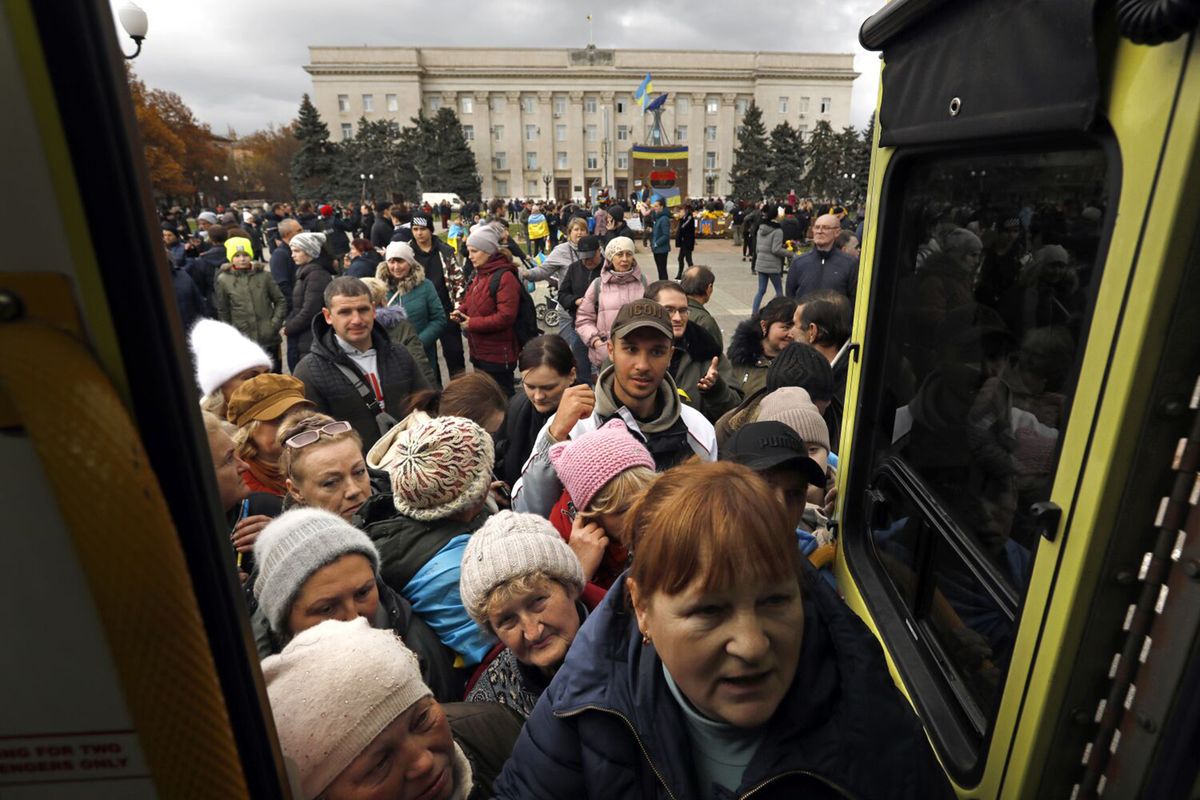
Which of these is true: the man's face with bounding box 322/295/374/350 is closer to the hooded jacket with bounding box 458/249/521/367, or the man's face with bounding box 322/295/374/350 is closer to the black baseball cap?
the hooded jacket with bounding box 458/249/521/367

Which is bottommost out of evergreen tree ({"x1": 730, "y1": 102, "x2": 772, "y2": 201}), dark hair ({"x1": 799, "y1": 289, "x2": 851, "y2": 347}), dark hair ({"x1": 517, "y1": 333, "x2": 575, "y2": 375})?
dark hair ({"x1": 517, "y1": 333, "x2": 575, "y2": 375})

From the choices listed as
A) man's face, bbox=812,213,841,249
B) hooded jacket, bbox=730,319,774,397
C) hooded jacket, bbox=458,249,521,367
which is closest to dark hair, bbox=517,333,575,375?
hooded jacket, bbox=730,319,774,397

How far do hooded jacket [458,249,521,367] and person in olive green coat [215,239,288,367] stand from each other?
108 inches

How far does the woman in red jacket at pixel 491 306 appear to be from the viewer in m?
5.65

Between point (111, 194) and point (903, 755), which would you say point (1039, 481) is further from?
point (111, 194)

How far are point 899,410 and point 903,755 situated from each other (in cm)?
128

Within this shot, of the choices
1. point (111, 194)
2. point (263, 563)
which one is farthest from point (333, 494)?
point (111, 194)

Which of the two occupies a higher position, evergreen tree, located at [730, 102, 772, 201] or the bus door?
evergreen tree, located at [730, 102, 772, 201]

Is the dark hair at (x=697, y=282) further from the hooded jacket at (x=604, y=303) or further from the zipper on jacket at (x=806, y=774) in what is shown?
the zipper on jacket at (x=806, y=774)

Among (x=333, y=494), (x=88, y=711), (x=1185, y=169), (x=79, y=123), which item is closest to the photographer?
(x=79, y=123)

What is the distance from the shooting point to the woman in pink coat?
5.55m

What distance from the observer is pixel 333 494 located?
97.5 inches

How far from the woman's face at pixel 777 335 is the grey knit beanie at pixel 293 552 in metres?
2.98

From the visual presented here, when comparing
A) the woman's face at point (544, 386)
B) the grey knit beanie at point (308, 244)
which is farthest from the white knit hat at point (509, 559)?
the grey knit beanie at point (308, 244)
